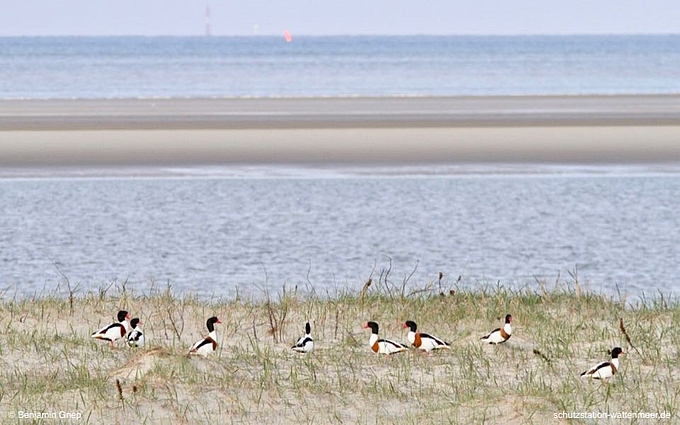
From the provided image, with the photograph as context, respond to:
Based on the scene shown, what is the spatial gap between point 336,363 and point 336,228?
10.5m

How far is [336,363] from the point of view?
336 inches

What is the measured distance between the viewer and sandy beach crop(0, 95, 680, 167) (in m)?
29.4

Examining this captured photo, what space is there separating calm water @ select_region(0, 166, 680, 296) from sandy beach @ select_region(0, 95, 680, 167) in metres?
2.84

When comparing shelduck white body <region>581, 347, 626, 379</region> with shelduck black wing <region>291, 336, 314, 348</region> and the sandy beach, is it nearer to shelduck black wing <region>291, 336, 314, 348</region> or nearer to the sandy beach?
shelduck black wing <region>291, 336, 314, 348</region>

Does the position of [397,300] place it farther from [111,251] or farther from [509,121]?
[509,121]

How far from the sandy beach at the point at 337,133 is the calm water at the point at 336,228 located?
9.31 ft

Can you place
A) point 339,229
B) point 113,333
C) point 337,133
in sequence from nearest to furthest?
point 113,333 → point 339,229 → point 337,133

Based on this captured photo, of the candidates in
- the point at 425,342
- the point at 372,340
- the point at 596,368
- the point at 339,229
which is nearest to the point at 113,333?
the point at 372,340

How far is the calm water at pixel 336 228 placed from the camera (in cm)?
1523

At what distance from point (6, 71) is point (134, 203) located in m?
72.1

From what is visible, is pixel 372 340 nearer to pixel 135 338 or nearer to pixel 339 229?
pixel 135 338

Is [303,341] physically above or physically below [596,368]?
above

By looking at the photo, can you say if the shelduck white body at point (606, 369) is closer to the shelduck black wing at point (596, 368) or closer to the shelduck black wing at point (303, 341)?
the shelduck black wing at point (596, 368)

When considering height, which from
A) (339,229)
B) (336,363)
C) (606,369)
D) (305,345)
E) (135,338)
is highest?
(339,229)
